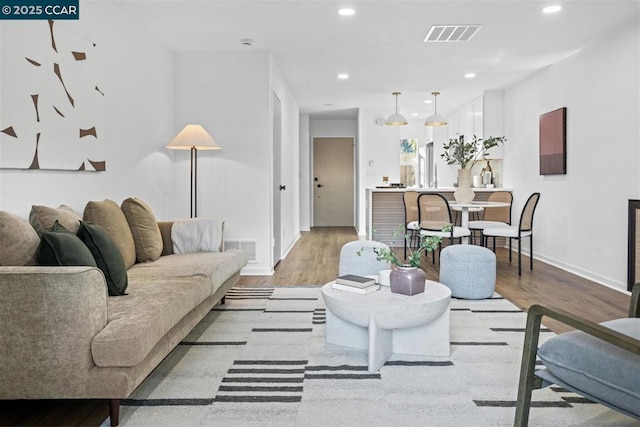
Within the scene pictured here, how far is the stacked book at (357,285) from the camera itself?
2588 millimetres

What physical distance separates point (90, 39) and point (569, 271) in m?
5.13

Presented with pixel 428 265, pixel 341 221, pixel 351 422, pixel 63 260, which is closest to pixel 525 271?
pixel 428 265

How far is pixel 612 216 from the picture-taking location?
4.49 m

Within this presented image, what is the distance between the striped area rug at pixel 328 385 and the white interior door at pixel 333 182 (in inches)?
316

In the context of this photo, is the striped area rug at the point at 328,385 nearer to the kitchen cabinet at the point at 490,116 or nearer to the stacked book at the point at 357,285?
the stacked book at the point at 357,285

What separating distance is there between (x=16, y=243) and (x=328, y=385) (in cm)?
154

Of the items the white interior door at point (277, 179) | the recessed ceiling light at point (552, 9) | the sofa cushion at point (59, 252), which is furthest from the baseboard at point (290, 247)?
the sofa cushion at point (59, 252)

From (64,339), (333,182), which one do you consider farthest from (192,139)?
(333,182)

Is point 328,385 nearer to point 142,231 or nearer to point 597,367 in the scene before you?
point 597,367

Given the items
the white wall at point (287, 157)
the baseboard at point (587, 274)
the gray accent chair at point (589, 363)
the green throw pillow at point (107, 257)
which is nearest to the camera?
the gray accent chair at point (589, 363)

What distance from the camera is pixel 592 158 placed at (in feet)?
15.8

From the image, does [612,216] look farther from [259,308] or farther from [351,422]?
[351,422]

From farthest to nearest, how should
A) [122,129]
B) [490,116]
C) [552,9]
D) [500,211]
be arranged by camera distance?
[490,116] < [500,211] < [552,9] < [122,129]

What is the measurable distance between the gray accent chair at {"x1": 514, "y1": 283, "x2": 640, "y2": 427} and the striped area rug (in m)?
0.35
